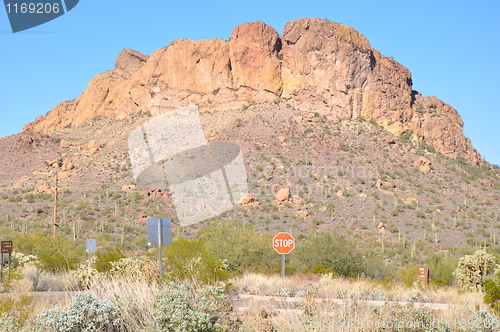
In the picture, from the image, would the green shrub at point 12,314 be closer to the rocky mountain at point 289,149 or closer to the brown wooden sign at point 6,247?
the brown wooden sign at point 6,247

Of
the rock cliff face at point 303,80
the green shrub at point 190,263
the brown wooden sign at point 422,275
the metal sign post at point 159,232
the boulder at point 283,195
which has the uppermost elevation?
the rock cliff face at point 303,80

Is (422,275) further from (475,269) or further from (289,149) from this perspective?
(289,149)

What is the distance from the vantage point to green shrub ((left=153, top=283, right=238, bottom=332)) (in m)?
9.42

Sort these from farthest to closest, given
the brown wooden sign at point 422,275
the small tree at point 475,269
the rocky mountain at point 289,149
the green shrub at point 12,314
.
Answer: the rocky mountain at point 289,149 → the small tree at point 475,269 → the brown wooden sign at point 422,275 → the green shrub at point 12,314

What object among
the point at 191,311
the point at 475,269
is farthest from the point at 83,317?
the point at 475,269

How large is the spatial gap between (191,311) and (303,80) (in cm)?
6894

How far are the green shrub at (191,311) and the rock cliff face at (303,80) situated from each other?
214ft

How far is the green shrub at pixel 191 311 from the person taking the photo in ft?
30.9

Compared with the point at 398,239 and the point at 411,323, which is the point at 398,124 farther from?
the point at 411,323

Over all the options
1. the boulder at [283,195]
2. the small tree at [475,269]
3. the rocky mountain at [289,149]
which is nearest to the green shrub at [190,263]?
the small tree at [475,269]

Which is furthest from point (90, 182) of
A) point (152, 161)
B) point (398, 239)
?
point (398, 239)

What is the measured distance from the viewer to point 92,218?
5297cm

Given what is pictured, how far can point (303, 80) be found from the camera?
76625 millimetres

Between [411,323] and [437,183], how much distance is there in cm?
5485
